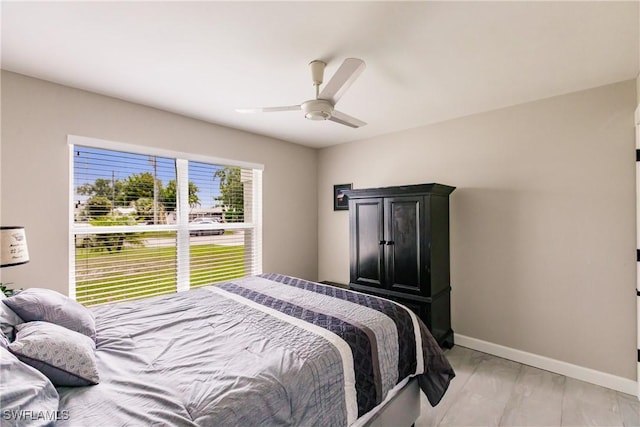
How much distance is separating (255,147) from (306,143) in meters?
0.82

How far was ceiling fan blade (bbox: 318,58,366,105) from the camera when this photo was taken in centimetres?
165

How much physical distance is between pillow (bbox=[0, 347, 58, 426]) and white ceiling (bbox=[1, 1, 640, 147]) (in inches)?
64.9

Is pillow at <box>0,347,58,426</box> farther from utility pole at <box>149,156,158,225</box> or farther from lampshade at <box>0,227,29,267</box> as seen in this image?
utility pole at <box>149,156,158,225</box>

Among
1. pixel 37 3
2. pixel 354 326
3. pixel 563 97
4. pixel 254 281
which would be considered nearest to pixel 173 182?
pixel 254 281

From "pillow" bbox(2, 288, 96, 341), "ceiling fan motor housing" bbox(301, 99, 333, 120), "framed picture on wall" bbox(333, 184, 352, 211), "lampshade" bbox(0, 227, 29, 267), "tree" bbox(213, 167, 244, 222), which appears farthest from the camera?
"framed picture on wall" bbox(333, 184, 352, 211)

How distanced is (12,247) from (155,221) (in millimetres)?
1291

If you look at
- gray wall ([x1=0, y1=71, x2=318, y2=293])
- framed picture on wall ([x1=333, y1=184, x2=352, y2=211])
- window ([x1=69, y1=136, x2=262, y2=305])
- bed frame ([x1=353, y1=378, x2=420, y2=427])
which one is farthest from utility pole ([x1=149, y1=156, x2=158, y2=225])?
bed frame ([x1=353, y1=378, x2=420, y2=427])

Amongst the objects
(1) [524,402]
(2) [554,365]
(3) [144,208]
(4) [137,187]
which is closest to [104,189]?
(4) [137,187]

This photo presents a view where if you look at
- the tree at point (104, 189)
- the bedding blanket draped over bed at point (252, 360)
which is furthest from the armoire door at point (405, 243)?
the tree at point (104, 189)

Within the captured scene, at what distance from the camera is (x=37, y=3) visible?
4.92 ft

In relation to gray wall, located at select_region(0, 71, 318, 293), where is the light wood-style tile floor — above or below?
below

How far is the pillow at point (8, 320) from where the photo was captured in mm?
1274

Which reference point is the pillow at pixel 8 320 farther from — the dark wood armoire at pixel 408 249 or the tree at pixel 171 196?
the dark wood armoire at pixel 408 249

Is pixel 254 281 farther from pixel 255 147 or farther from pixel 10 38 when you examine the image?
pixel 10 38
